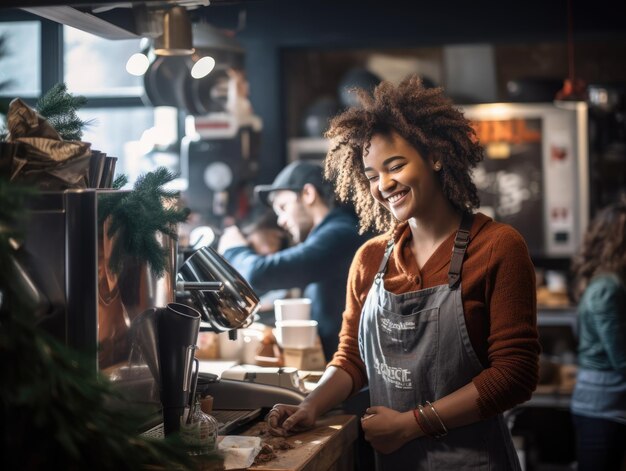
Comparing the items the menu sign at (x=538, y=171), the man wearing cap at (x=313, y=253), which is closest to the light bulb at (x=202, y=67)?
the man wearing cap at (x=313, y=253)

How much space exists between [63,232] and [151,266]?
14.1 inches

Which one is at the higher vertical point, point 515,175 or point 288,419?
point 515,175

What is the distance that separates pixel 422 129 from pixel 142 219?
0.79 meters

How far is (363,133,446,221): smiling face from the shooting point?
236 cm

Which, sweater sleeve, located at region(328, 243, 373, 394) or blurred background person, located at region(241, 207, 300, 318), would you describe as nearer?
sweater sleeve, located at region(328, 243, 373, 394)

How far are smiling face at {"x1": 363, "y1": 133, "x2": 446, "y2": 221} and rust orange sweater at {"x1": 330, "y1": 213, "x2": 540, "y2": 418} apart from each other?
125 mm

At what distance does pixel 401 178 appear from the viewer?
2.35 m

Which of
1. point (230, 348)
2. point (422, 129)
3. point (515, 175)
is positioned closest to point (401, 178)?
point (422, 129)

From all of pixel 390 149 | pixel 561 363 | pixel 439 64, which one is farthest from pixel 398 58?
pixel 390 149

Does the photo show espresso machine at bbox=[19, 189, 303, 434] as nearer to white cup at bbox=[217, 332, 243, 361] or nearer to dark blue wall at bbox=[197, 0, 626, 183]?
white cup at bbox=[217, 332, 243, 361]

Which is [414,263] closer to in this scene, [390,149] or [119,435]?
[390,149]

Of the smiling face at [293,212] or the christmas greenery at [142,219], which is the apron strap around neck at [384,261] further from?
the smiling face at [293,212]

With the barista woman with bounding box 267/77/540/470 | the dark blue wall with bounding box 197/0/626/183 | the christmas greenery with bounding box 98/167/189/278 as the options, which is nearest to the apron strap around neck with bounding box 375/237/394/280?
the barista woman with bounding box 267/77/540/470

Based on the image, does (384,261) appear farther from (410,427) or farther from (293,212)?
(293,212)
